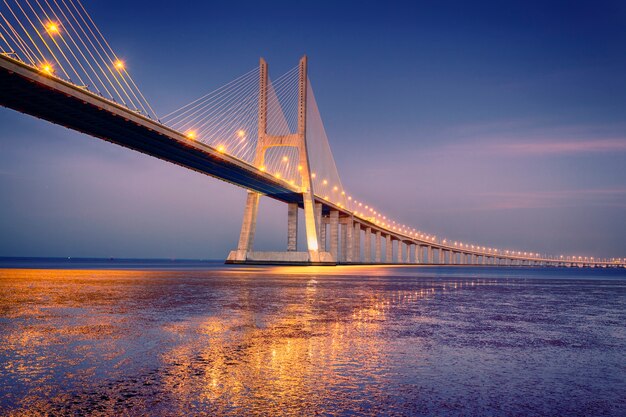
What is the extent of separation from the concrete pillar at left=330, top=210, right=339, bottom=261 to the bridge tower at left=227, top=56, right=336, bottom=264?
1332 cm

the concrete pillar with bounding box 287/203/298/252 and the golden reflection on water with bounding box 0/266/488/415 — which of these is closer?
the golden reflection on water with bounding box 0/266/488/415

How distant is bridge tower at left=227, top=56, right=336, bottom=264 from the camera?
59312 millimetres

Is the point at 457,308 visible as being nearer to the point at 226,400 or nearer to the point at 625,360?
the point at 625,360

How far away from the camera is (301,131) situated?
59.4 m

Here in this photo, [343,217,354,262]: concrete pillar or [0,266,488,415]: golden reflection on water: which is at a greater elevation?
[343,217,354,262]: concrete pillar

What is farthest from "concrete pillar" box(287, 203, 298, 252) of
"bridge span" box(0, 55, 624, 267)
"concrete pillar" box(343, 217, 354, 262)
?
"concrete pillar" box(343, 217, 354, 262)

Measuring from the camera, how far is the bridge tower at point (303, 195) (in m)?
59.3

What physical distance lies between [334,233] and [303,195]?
19.1 metres

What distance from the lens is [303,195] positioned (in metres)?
60.1

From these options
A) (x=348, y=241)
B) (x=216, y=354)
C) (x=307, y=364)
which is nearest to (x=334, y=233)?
(x=348, y=241)

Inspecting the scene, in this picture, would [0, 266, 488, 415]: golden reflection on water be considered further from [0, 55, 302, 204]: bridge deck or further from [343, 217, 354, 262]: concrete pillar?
[343, 217, 354, 262]: concrete pillar

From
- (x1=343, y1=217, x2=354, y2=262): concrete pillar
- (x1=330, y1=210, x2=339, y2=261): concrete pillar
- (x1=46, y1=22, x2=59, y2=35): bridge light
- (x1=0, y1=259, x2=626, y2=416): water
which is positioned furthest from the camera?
(x1=343, y1=217, x2=354, y2=262): concrete pillar

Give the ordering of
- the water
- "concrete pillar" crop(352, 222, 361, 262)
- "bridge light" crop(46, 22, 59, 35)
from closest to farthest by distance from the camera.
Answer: the water, "bridge light" crop(46, 22, 59, 35), "concrete pillar" crop(352, 222, 361, 262)

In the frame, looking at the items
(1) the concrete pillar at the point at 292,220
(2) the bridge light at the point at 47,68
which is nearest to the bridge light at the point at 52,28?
(2) the bridge light at the point at 47,68
